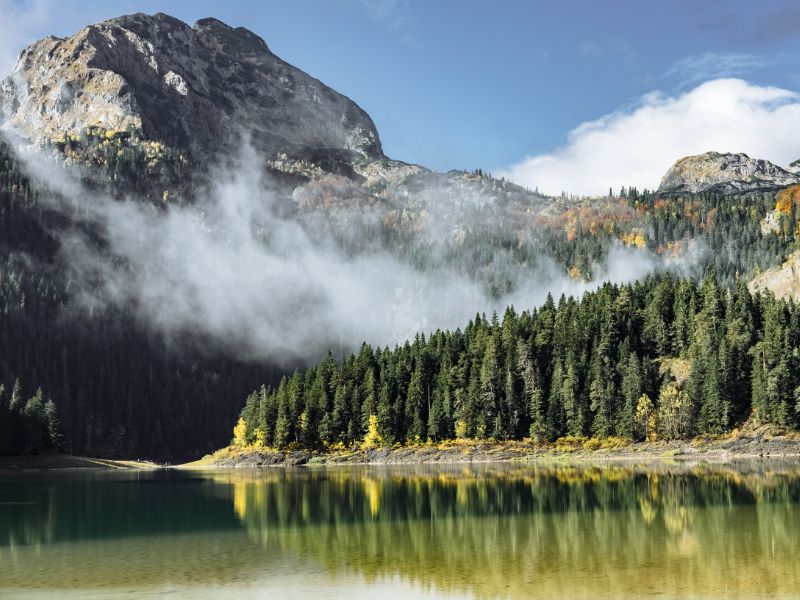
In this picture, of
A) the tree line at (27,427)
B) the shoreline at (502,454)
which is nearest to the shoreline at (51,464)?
the shoreline at (502,454)

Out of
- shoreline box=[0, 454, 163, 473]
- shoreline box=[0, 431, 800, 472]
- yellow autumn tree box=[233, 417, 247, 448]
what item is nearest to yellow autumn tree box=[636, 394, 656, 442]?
shoreline box=[0, 431, 800, 472]

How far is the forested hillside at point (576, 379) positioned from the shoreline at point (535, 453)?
2921 mm

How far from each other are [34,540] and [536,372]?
119589mm

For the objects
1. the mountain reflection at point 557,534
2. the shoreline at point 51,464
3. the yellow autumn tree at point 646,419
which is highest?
the yellow autumn tree at point 646,419

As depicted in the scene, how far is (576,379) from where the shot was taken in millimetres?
147000

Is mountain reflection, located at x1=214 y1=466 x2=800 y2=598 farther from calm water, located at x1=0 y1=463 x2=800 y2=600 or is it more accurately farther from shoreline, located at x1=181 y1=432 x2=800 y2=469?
shoreline, located at x1=181 y1=432 x2=800 y2=469

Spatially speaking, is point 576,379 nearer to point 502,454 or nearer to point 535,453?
point 535,453

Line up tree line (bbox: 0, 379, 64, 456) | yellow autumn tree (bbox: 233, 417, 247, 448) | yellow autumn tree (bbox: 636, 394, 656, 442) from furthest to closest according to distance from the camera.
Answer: tree line (bbox: 0, 379, 64, 456) → yellow autumn tree (bbox: 233, 417, 247, 448) → yellow autumn tree (bbox: 636, 394, 656, 442)

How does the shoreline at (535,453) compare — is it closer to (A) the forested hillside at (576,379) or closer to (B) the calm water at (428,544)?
(A) the forested hillside at (576,379)

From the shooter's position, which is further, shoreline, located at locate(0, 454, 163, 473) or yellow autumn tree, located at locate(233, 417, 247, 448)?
yellow autumn tree, located at locate(233, 417, 247, 448)

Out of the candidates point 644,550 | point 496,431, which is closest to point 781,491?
point 644,550

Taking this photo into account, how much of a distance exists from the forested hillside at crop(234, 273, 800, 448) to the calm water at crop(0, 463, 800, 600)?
61.7 meters

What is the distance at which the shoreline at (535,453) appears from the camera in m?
122

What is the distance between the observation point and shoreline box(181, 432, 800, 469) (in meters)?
122
